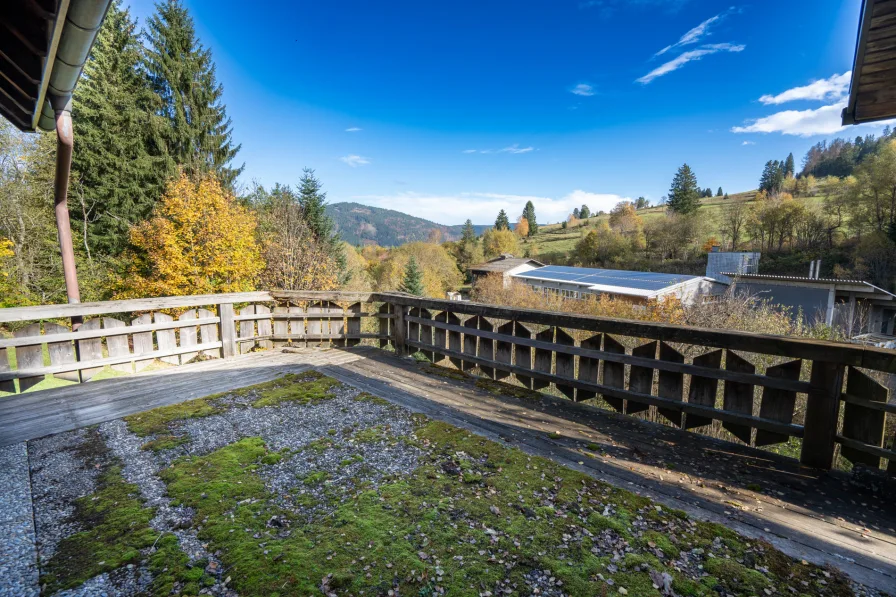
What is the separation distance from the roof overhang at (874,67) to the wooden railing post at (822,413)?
6.79 feet

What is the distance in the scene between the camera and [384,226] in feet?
485

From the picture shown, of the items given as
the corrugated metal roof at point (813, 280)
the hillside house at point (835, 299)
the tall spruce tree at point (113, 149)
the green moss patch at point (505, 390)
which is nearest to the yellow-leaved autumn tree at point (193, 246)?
the tall spruce tree at point (113, 149)

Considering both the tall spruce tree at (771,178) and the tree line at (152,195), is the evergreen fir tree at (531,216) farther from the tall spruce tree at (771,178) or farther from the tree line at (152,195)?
the tree line at (152,195)

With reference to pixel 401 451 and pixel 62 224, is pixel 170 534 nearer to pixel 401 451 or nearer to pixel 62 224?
pixel 401 451

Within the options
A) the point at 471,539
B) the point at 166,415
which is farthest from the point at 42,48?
the point at 471,539

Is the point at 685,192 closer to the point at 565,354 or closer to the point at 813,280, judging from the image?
the point at 813,280

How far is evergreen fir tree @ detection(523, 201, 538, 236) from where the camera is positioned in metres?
72.1

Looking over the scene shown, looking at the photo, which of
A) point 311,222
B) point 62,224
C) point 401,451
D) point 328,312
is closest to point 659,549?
point 401,451

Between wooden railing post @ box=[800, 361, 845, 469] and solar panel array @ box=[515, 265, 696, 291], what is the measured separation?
20813 millimetres

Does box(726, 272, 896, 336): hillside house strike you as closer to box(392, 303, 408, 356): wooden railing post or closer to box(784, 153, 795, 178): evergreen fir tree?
box(392, 303, 408, 356): wooden railing post

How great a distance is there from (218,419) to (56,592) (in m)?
1.83

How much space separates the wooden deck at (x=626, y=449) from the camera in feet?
6.40

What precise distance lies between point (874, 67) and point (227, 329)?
273 inches

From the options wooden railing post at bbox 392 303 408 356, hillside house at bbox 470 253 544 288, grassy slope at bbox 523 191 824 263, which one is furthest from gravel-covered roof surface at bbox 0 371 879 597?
grassy slope at bbox 523 191 824 263
